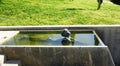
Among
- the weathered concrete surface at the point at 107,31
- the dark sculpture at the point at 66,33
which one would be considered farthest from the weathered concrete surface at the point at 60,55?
the weathered concrete surface at the point at 107,31

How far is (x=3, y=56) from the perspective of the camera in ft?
27.4

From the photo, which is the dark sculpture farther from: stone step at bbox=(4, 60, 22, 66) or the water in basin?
stone step at bbox=(4, 60, 22, 66)

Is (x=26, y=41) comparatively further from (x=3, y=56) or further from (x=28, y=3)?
(x=28, y=3)

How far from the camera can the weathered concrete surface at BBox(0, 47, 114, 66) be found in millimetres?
8227

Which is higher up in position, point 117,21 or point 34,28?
point 34,28

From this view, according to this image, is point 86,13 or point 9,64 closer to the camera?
point 9,64

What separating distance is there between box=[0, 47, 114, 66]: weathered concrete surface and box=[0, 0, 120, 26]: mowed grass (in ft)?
16.8

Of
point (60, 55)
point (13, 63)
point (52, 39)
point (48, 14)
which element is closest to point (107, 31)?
point (52, 39)

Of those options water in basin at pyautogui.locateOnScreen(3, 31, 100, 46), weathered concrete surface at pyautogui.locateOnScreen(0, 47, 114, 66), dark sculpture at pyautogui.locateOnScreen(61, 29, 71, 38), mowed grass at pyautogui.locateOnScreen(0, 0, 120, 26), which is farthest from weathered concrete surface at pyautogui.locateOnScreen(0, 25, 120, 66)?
mowed grass at pyautogui.locateOnScreen(0, 0, 120, 26)

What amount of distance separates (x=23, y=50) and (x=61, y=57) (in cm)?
119

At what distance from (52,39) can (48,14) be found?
5412 mm

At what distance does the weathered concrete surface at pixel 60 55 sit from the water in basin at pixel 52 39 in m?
0.58

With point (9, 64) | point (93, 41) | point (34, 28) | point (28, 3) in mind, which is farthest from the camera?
point (28, 3)

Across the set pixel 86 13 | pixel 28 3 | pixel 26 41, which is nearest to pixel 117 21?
pixel 86 13
